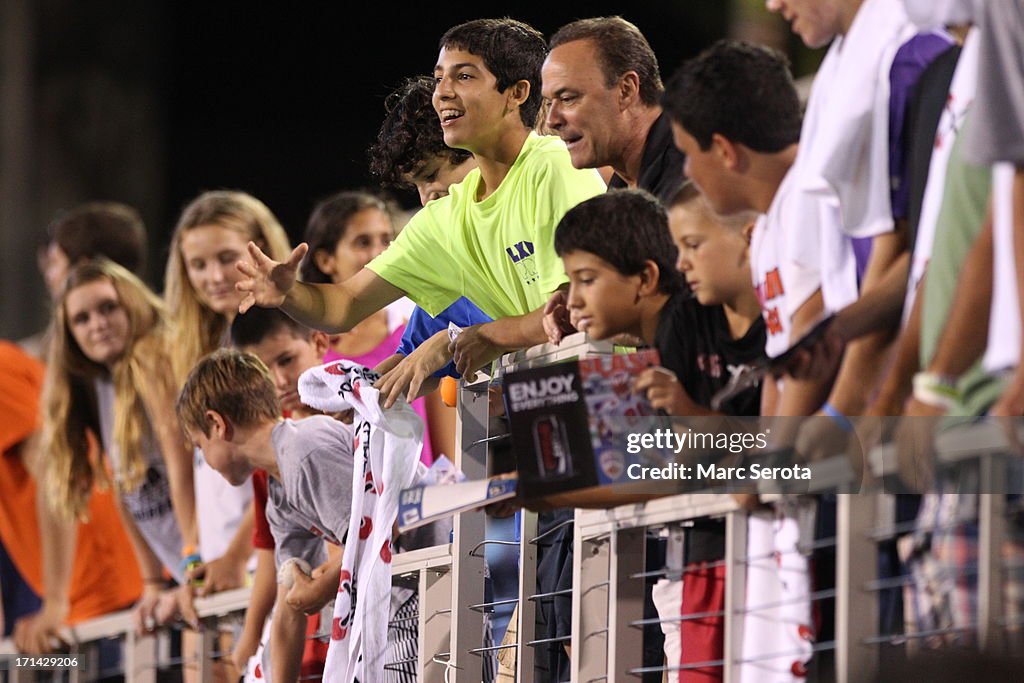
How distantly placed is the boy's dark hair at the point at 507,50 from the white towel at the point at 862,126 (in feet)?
3.48

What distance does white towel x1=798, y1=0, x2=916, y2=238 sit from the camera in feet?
6.42

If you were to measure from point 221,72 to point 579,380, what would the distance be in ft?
16.9

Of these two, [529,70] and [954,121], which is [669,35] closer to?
[529,70]

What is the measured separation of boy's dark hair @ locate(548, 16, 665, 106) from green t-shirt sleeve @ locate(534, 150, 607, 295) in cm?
21

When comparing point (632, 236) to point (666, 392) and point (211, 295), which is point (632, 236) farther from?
point (211, 295)

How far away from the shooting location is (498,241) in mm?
2912

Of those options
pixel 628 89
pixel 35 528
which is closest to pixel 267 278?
pixel 628 89

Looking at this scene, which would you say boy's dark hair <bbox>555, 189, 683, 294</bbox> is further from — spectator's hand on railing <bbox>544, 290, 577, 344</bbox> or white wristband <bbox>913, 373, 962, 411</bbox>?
white wristband <bbox>913, 373, 962, 411</bbox>

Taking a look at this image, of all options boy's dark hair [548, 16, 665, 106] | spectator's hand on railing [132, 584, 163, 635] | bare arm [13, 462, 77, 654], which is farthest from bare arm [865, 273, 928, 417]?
bare arm [13, 462, 77, 654]

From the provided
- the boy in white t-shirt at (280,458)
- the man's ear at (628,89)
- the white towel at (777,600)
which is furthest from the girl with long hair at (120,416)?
the white towel at (777,600)

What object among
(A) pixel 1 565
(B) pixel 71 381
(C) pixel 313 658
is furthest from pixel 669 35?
(A) pixel 1 565

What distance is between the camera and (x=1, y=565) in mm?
5062

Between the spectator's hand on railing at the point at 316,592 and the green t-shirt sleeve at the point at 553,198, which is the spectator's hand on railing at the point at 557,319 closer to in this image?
the green t-shirt sleeve at the point at 553,198

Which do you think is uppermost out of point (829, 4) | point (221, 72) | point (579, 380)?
point (221, 72)
